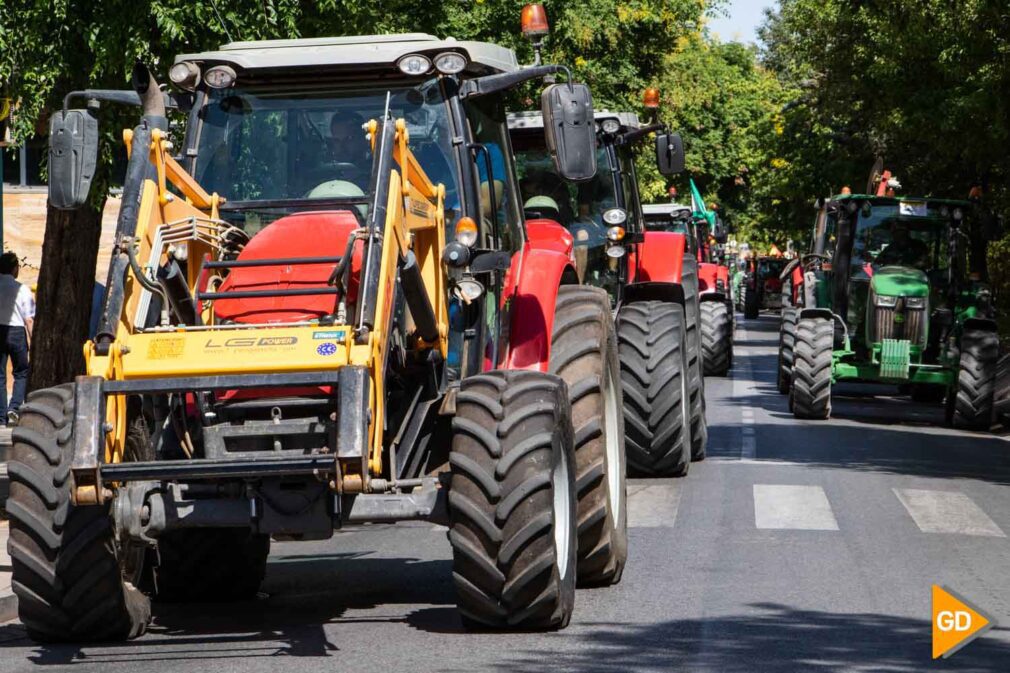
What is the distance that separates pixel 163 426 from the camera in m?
8.70

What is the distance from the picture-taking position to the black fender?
52.8 ft

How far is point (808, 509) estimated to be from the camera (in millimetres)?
13688

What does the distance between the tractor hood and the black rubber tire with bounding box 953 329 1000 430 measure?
1.01 metres

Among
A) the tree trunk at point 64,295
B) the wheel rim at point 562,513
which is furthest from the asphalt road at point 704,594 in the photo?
the tree trunk at point 64,295

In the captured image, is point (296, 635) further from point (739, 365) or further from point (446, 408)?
point (739, 365)

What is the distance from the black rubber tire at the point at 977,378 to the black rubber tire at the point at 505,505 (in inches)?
526

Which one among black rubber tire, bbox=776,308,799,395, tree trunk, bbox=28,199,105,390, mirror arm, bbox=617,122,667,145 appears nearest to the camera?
tree trunk, bbox=28,199,105,390

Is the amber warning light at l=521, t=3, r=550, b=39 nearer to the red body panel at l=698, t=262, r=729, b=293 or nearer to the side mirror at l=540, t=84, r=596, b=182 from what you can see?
the side mirror at l=540, t=84, r=596, b=182

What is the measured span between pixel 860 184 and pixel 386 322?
3650 centimetres

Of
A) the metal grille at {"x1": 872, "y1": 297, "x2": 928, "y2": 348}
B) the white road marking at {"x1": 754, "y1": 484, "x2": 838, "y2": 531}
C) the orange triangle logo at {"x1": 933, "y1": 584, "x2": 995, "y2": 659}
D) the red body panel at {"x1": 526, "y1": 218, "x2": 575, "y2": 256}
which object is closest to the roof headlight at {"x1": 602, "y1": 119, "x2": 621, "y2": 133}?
Result: the red body panel at {"x1": 526, "y1": 218, "x2": 575, "y2": 256}

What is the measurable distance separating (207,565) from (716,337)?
756 inches

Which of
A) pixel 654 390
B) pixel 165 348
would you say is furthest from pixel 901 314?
pixel 165 348

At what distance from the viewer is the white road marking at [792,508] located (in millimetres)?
12867

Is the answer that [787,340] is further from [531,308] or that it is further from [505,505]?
[505,505]
